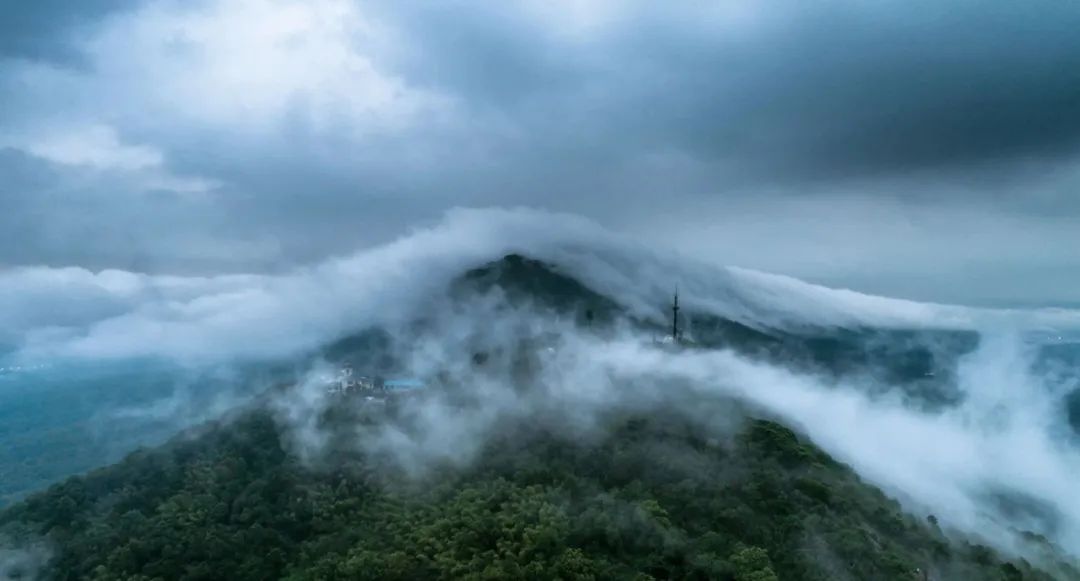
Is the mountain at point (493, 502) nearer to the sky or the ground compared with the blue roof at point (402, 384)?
nearer to the ground

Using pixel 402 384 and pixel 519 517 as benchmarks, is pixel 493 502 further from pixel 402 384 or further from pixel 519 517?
pixel 402 384

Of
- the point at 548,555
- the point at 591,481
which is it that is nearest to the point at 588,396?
the point at 591,481

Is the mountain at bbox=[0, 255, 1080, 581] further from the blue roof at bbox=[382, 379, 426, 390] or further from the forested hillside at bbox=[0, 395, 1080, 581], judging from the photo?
the blue roof at bbox=[382, 379, 426, 390]

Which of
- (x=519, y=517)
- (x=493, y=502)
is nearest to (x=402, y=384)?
(x=493, y=502)

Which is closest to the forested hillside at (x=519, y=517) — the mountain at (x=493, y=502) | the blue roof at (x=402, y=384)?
the mountain at (x=493, y=502)

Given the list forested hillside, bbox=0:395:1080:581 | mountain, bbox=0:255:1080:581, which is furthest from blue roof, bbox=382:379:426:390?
forested hillside, bbox=0:395:1080:581

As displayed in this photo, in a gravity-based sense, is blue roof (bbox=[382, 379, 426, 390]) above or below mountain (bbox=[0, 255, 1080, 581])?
above

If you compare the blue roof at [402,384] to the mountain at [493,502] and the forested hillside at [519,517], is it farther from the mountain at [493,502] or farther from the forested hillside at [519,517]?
the forested hillside at [519,517]
